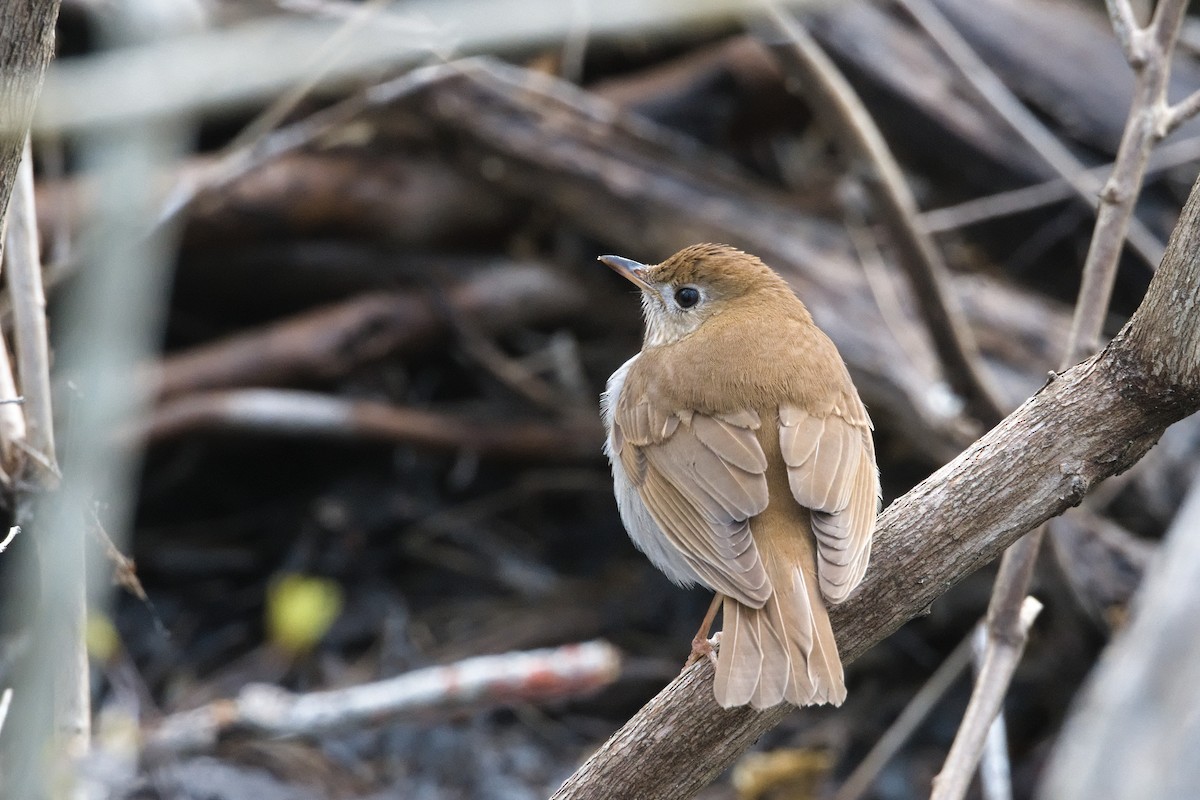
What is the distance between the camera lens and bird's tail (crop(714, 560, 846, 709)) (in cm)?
261

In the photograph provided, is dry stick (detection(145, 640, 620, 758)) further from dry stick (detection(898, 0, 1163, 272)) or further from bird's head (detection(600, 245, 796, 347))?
dry stick (detection(898, 0, 1163, 272))

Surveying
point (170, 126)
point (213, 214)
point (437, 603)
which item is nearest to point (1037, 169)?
point (437, 603)

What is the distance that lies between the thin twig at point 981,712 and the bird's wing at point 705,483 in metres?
0.58

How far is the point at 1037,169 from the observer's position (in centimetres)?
584

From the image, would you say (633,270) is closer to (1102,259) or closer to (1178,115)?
(1102,259)

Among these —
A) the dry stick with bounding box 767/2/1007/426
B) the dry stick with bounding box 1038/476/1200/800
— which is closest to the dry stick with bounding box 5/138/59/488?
the dry stick with bounding box 1038/476/1200/800

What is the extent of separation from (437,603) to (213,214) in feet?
6.90

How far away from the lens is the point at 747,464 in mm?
3406

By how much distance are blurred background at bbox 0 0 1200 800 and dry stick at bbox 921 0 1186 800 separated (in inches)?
57.5

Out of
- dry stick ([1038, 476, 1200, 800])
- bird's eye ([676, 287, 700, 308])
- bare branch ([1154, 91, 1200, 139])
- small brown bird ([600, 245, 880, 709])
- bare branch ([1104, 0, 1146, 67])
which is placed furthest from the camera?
bird's eye ([676, 287, 700, 308])

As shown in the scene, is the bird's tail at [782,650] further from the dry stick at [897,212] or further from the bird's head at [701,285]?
the dry stick at [897,212]

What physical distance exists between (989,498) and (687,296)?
5.84 feet

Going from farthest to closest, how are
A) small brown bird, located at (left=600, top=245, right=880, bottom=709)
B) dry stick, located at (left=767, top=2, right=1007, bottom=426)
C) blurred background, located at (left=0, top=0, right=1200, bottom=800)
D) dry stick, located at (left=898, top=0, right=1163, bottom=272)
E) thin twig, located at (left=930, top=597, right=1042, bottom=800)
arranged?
blurred background, located at (left=0, top=0, right=1200, bottom=800) → dry stick, located at (left=898, top=0, right=1163, bottom=272) → dry stick, located at (left=767, top=2, right=1007, bottom=426) → thin twig, located at (left=930, top=597, right=1042, bottom=800) → small brown bird, located at (left=600, top=245, right=880, bottom=709)

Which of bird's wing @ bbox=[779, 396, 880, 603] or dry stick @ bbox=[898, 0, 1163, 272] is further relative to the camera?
dry stick @ bbox=[898, 0, 1163, 272]
